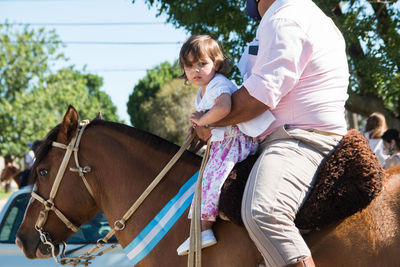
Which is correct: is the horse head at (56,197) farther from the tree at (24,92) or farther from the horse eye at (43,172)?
the tree at (24,92)

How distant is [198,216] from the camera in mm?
2641

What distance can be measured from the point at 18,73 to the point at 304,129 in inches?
1188

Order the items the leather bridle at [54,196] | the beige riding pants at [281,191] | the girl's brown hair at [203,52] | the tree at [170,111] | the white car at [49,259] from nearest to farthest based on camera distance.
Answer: the beige riding pants at [281,191]
the girl's brown hair at [203,52]
the leather bridle at [54,196]
the white car at [49,259]
the tree at [170,111]

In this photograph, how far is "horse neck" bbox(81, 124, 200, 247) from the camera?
302 centimetres

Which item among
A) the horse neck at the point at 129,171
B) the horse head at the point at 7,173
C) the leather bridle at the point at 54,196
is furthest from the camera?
the horse head at the point at 7,173

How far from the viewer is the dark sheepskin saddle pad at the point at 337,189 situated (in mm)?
2424

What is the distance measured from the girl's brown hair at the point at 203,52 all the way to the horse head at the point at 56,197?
88 cm

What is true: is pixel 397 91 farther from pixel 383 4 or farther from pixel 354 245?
pixel 354 245

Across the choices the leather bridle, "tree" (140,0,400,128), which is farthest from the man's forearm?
"tree" (140,0,400,128)

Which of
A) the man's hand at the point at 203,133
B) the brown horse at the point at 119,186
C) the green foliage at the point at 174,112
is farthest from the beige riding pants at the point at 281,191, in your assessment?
the green foliage at the point at 174,112

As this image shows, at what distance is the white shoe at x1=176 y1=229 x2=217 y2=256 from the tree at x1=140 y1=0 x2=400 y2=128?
18.2 feet

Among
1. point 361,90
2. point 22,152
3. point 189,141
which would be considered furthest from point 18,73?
point 189,141

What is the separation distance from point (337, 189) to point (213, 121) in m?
0.79

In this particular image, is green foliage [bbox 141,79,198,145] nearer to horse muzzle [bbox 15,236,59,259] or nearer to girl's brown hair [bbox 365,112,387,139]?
girl's brown hair [bbox 365,112,387,139]
